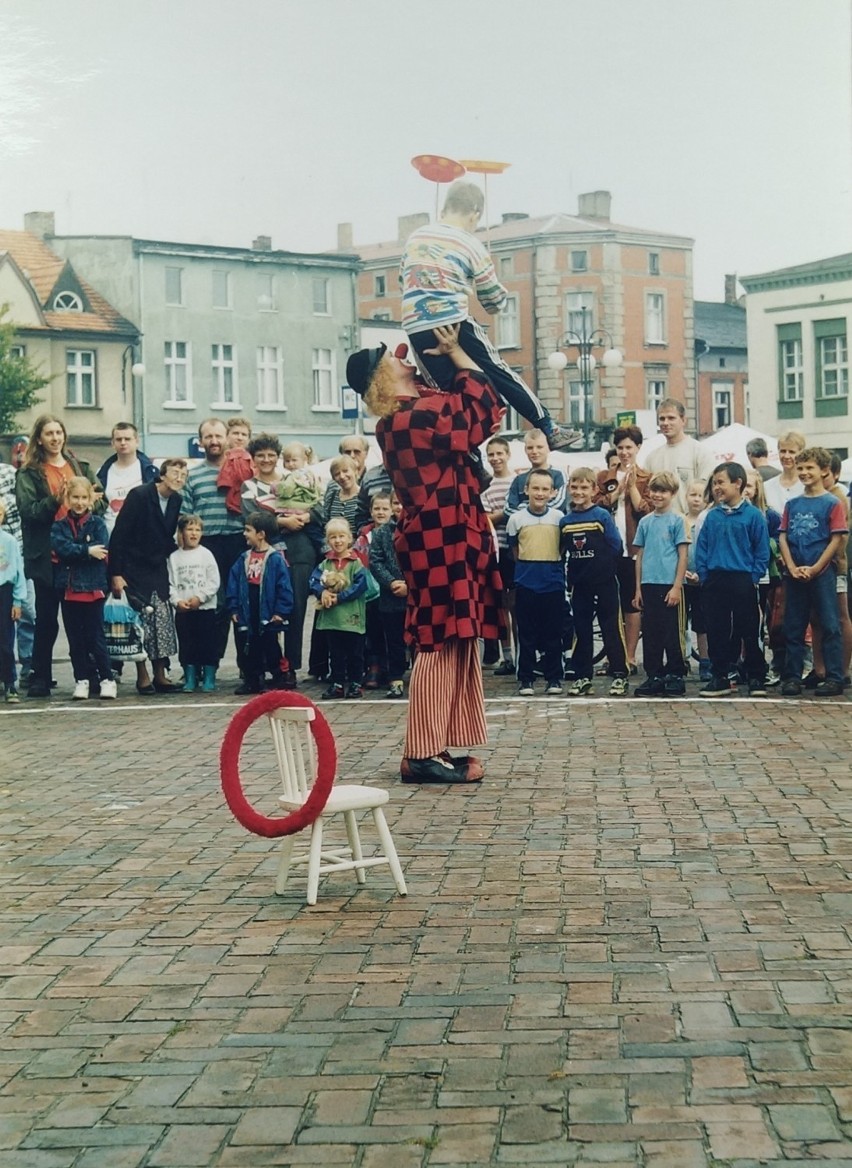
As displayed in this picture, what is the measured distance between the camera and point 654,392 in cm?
2269

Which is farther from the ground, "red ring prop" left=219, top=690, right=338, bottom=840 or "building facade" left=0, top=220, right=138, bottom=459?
"building facade" left=0, top=220, right=138, bottom=459

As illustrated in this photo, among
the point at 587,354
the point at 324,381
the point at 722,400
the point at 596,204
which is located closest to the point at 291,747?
the point at 596,204

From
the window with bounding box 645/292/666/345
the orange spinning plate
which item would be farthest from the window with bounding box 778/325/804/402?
the orange spinning plate

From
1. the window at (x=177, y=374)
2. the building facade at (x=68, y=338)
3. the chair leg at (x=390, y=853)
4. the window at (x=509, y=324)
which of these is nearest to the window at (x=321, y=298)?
the window at (x=177, y=374)

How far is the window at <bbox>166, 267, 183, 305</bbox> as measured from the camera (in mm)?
30773

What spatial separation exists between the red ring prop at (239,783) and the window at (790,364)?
119 feet

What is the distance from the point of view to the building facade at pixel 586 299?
1389cm

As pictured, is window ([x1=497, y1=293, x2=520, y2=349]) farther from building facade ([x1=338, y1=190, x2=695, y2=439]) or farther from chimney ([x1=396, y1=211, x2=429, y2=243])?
chimney ([x1=396, y1=211, x2=429, y2=243])

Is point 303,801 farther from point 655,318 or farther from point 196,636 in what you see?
point 655,318

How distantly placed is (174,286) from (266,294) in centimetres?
414

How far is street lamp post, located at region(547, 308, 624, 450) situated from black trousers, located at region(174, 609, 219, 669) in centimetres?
405

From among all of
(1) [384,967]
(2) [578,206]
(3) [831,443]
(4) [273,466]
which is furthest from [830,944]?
(3) [831,443]

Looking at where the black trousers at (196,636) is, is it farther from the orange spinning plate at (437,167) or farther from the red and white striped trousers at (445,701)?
the red and white striped trousers at (445,701)

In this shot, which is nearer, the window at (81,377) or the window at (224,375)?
the window at (224,375)
